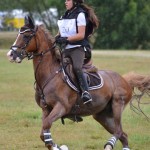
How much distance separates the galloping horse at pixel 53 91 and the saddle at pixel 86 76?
0.24 ft

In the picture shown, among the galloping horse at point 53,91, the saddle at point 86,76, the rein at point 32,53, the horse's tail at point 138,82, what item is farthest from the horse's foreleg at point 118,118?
the rein at point 32,53

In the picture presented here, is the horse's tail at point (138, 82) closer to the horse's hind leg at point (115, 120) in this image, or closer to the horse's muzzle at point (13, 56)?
the horse's hind leg at point (115, 120)

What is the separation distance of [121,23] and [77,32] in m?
52.3

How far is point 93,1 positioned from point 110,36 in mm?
4830

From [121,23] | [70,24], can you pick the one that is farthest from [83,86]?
[121,23]

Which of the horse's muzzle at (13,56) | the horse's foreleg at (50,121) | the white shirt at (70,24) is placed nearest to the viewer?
the horse's foreleg at (50,121)

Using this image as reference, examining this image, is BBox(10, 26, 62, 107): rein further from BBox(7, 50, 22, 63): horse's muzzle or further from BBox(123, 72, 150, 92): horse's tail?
BBox(123, 72, 150, 92): horse's tail

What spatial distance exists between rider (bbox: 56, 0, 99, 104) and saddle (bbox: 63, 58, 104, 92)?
3.4 inches

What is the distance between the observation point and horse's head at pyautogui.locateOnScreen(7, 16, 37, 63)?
9.85m

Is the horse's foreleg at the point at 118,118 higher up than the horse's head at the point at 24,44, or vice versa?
the horse's head at the point at 24,44

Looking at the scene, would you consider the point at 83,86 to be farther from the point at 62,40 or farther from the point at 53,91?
the point at 62,40

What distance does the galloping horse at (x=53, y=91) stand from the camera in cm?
985

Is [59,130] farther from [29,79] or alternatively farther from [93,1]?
[93,1]

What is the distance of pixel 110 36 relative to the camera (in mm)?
62375
